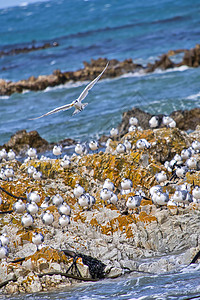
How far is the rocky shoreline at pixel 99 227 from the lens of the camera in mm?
4285

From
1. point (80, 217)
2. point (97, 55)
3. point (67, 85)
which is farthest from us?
point (97, 55)

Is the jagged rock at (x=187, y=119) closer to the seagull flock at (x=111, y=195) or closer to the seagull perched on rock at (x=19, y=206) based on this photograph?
the seagull flock at (x=111, y=195)

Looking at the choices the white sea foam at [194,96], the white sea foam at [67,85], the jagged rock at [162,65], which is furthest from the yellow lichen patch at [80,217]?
the jagged rock at [162,65]

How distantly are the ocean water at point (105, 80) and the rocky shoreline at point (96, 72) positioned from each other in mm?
473

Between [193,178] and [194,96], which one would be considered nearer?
[193,178]

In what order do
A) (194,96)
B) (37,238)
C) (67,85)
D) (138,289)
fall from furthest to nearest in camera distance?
(67,85) → (194,96) → (37,238) → (138,289)

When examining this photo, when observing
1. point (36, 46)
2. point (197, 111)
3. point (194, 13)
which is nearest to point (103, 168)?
point (197, 111)

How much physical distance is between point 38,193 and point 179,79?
1116 cm

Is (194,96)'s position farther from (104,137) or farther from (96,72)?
(96,72)

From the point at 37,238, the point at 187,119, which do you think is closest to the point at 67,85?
the point at 187,119

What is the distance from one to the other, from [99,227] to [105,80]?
43.2 feet

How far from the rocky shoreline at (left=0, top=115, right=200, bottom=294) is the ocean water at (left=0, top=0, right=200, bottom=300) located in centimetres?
20

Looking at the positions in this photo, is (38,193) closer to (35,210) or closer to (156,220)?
(35,210)

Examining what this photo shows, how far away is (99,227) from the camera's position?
4.88 m
